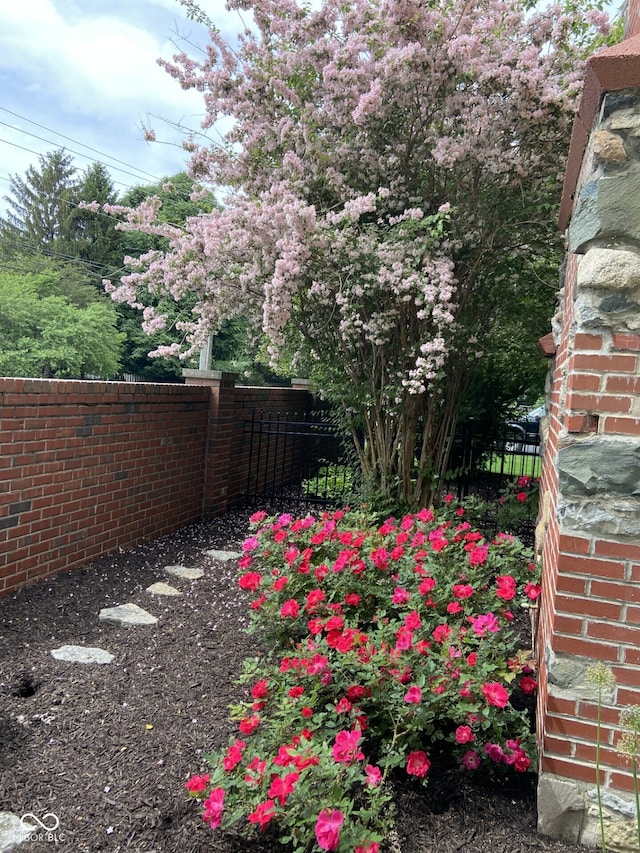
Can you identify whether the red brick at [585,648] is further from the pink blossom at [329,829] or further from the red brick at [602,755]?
the pink blossom at [329,829]

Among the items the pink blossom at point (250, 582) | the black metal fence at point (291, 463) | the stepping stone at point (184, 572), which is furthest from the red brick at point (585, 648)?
the black metal fence at point (291, 463)

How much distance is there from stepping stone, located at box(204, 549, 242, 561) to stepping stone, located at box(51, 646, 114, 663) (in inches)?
68.8

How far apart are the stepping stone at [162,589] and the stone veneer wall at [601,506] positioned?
8.70ft

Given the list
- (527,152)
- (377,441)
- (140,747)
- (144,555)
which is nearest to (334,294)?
(377,441)

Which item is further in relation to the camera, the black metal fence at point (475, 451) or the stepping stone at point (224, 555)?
the black metal fence at point (475, 451)

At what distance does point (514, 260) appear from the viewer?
15.9 feet

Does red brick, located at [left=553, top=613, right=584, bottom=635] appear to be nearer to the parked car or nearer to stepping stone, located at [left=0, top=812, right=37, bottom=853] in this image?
stepping stone, located at [left=0, top=812, right=37, bottom=853]

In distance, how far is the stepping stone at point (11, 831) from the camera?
5.87ft

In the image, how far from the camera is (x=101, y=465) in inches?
175

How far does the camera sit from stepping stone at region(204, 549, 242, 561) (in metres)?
4.78

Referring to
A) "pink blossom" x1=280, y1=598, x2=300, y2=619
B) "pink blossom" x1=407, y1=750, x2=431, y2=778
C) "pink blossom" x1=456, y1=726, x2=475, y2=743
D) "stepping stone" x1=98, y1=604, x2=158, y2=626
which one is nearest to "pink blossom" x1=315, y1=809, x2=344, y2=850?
"pink blossom" x1=407, y1=750, x2=431, y2=778

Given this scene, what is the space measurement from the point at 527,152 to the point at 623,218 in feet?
9.88

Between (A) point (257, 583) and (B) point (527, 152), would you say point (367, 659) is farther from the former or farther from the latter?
(B) point (527, 152)

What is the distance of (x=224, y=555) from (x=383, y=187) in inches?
121
